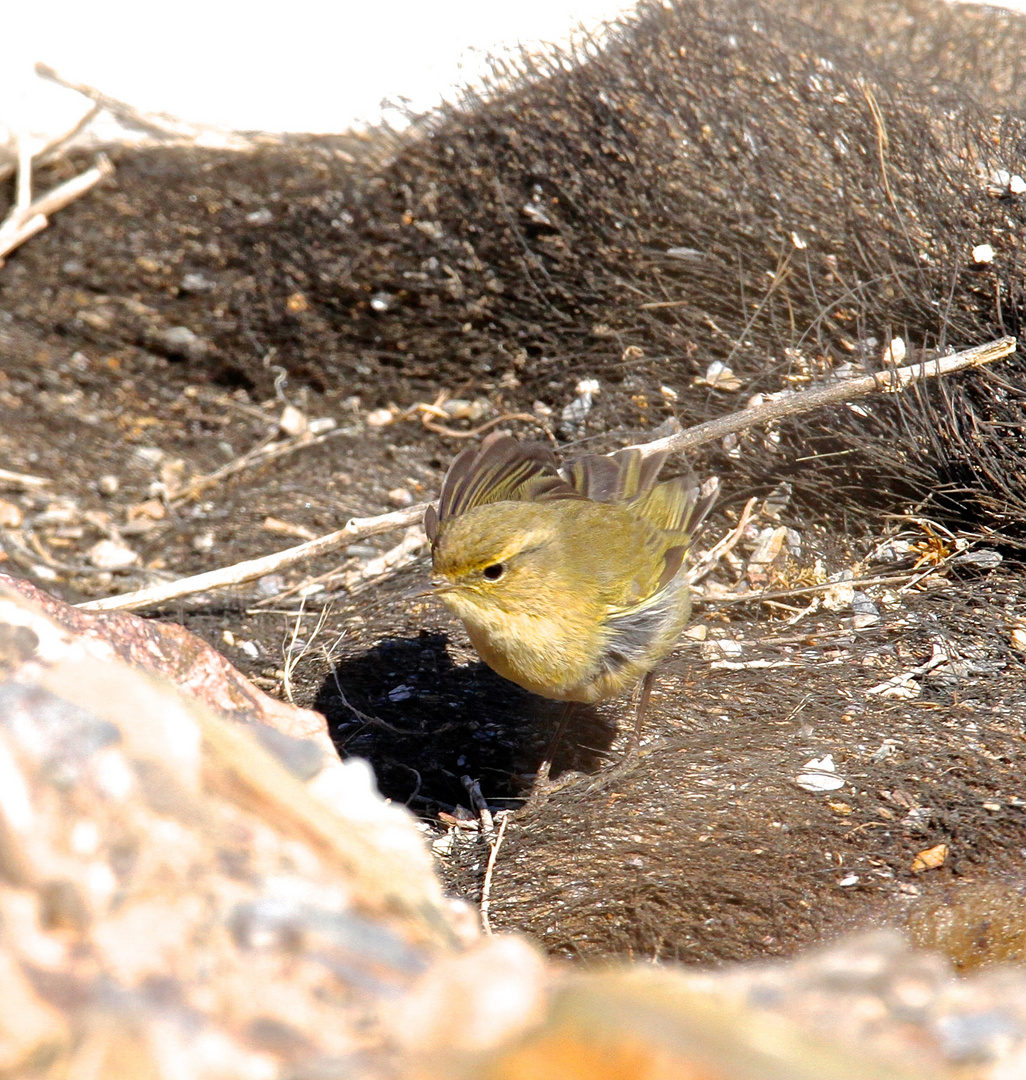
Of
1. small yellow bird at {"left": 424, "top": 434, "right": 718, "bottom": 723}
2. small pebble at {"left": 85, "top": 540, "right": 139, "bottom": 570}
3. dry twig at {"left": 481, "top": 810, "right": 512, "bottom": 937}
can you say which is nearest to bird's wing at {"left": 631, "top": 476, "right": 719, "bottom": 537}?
small yellow bird at {"left": 424, "top": 434, "right": 718, "bottom": 723}

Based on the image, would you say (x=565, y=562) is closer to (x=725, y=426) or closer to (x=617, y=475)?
(x=617, y=475)

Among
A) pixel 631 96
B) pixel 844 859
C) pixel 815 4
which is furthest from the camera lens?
pixel 815 4

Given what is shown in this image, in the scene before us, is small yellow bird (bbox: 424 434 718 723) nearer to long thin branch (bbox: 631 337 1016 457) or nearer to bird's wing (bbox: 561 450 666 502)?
bird's wing (bbox: 561 450 666 502)

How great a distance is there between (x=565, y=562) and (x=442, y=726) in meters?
0.82

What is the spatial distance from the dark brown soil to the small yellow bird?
0.43 m

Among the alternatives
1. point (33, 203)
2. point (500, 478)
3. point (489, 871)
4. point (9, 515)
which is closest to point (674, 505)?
point (500, 478)

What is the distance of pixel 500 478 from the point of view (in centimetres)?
398

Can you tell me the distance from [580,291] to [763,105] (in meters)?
1.14

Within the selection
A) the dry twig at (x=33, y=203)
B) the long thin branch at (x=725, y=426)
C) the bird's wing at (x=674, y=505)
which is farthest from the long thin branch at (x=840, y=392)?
the dry twig at (x=33, y=203)

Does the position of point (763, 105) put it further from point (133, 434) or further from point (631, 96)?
point (133, 434)

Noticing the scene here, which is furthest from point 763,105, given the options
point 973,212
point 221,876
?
point 221,876

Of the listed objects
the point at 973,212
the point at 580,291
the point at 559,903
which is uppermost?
the point at 973,212

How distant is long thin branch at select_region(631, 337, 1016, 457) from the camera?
392 cm

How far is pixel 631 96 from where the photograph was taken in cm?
539
